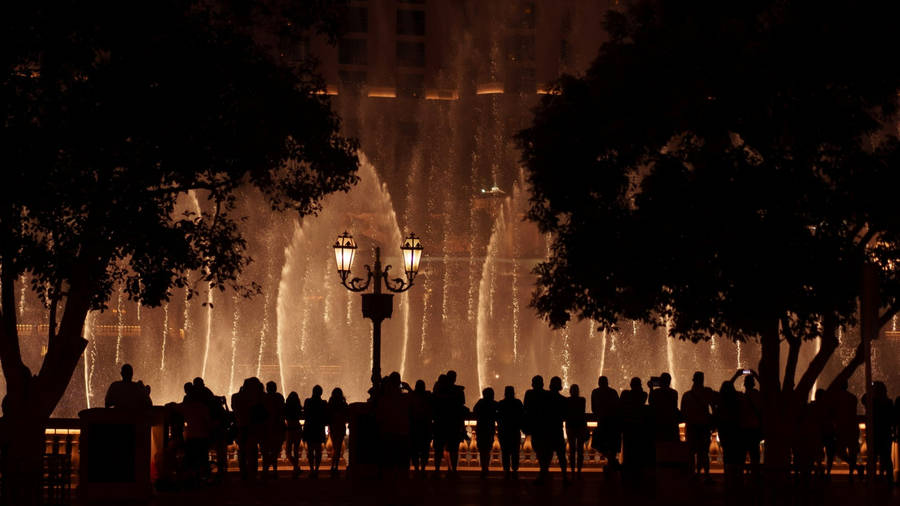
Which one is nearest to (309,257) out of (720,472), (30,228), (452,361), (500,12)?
(452,361)

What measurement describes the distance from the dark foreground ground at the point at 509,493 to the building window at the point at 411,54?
212 ft

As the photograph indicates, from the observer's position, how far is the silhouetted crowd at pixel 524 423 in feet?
53.4

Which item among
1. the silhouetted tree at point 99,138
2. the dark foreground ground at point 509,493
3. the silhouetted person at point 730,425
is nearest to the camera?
the silhouetted tree at point 99,138

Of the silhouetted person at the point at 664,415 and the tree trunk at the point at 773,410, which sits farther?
the silhouetted person at the point at 664,415

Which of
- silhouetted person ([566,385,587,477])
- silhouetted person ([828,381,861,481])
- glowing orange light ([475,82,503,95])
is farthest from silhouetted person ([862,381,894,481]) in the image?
glowing orange light ([475,82,503,95])

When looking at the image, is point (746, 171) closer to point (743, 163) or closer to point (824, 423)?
point (743, 163)

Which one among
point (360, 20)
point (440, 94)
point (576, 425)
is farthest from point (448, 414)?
point (360, 20)

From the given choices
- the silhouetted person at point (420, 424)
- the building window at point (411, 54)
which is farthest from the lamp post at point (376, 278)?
the building window at point (411, 54)

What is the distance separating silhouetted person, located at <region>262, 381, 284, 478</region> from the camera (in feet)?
59.2

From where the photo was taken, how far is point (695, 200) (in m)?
13.8

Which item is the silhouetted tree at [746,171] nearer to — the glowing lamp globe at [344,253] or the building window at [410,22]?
the glowing lamp globe at [344,253]

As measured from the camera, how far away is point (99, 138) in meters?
12.7

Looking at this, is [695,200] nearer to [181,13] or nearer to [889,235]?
[889,235]

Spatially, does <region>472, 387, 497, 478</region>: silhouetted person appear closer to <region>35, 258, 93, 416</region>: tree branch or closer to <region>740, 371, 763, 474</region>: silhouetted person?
<region>740, 371, 763, 474</region>: silhouetted person
